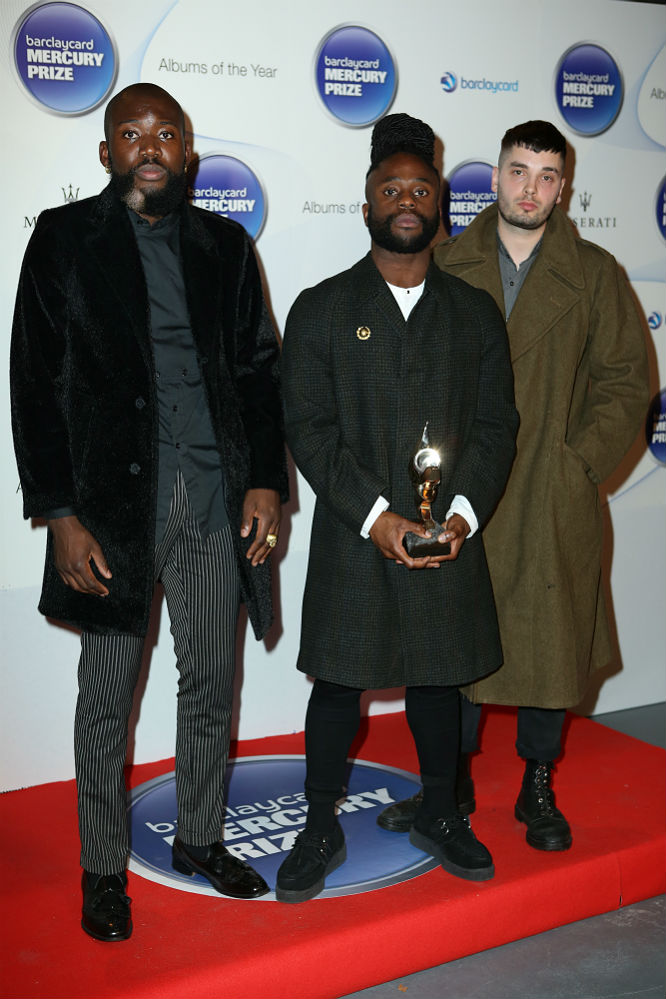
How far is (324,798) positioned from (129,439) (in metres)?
1.07

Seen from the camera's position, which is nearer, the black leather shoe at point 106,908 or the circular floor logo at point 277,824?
the black leather shoe at point 106,908

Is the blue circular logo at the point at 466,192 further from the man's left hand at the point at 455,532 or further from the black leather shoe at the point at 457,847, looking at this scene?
the black leather shoe at the point at 457,847

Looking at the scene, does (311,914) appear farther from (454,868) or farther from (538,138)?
(538,138)

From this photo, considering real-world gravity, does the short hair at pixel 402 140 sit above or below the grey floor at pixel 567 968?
above

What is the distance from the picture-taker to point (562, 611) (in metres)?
3.19

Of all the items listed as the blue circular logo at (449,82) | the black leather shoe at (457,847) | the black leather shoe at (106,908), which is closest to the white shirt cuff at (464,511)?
the black leather shoe at (457,847)

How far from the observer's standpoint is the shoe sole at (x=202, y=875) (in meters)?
2.85

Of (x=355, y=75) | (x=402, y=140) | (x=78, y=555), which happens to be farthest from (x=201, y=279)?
(x=355, y=75)

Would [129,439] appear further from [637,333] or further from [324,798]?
[637,333]

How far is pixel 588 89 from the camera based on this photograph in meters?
4.28

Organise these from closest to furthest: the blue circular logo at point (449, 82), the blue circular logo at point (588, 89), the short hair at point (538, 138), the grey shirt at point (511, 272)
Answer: the short hair at point (538, 138) → the grey shirt at point (511, 272) → the blue circular logo at point (449, 82) → the blue circular logo at point (588, 89)

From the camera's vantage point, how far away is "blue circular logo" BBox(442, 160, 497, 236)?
4.06 m

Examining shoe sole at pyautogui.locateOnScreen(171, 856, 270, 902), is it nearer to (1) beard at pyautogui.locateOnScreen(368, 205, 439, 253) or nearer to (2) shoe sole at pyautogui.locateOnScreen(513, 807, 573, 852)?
(2) shoe sole at pyautogui.locateOnScreen(513, 807, 573, 852)

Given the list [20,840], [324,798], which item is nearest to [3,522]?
[20,840]
